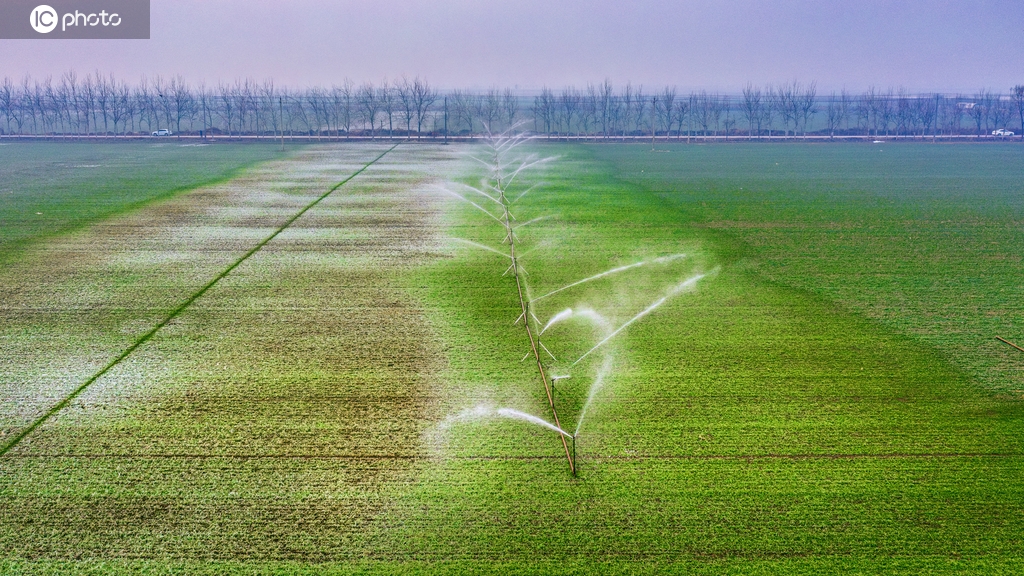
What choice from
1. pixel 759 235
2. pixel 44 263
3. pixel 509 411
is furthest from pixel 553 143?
pixel 509 411

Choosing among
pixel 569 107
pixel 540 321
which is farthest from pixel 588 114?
pixel 540 321

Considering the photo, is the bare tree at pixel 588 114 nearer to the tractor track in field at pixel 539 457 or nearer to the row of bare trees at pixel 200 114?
the row of bare trees at pixel 200 114

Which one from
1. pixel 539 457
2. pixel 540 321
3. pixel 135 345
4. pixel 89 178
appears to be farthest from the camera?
pixel 89 178

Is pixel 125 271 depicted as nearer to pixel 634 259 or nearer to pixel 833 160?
pixel 634 259

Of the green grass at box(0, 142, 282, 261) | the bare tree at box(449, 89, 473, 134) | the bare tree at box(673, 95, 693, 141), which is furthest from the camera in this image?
the bare tree at box(673, 95, 693, 141)

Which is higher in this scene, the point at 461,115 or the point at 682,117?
the point at 461,115

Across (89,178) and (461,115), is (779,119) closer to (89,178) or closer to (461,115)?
(461,115)

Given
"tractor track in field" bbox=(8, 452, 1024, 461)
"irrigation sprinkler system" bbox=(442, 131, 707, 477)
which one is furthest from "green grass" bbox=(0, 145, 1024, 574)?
"irrigation sprinkler system" bbox=(442, 131, 707, 477)

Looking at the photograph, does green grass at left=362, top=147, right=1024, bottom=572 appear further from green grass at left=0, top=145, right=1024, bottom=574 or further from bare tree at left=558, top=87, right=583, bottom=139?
bare tree at left=558, top=87, right=583, bottom=139
